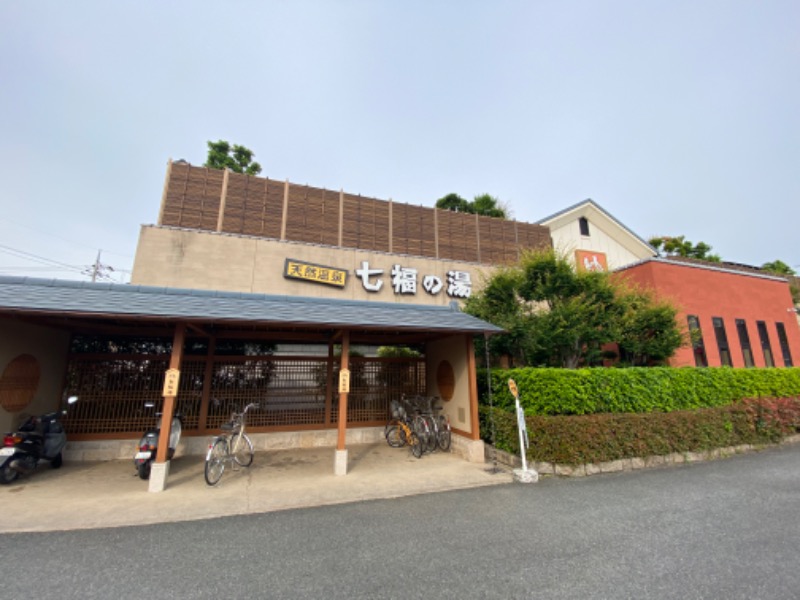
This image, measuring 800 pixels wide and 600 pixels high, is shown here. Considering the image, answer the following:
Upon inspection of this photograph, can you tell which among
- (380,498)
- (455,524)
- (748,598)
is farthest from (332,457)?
(748,598)

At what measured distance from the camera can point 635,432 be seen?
6141 mm

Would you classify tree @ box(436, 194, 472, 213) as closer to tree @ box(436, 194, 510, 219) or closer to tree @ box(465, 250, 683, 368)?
tree @ box(436, 194, 510, 219)

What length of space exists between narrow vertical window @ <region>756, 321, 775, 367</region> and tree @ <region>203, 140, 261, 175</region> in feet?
81.5

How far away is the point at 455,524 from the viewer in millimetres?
3834

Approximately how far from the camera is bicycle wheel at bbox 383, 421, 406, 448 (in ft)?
24.8

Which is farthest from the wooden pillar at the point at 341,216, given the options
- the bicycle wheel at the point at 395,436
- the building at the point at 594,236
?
the building at the point at 594,236

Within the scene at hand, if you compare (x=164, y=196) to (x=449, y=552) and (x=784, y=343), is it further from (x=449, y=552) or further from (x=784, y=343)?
(x=784, y=343)

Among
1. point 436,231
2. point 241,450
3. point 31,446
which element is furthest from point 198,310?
point 436,231

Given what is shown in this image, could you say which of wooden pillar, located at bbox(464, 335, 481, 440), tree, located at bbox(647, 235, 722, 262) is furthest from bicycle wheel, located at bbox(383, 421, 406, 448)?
tree, located at bbox(647, 235, 722, 262)

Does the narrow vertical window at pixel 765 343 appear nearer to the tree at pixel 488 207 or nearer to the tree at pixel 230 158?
the tree at pixel 488 207

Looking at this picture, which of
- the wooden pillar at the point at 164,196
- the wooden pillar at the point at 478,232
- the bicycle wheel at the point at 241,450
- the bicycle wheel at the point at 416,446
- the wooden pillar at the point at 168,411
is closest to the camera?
the wooden pillar at the point at 168,411

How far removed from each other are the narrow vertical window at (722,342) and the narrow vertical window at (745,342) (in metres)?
0.74

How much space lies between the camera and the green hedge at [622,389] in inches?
236

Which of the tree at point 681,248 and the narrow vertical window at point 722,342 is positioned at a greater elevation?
the tree at point 681,248
